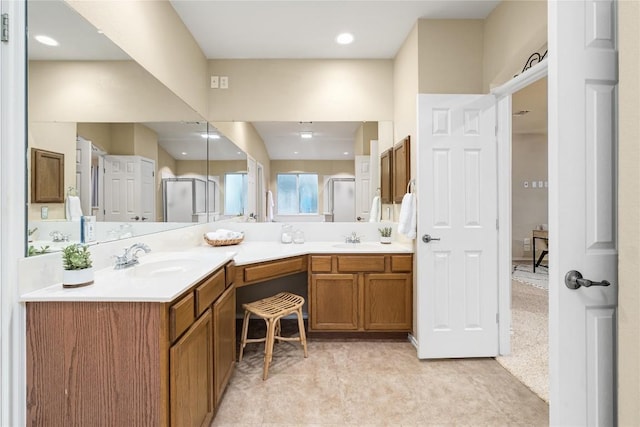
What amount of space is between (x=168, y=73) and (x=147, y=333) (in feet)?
6.42

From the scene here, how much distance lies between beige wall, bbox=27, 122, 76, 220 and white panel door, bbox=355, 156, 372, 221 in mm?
2425

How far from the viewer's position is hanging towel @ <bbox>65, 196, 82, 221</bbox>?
4.76ft

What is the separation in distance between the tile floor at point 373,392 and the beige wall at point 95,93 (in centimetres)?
177

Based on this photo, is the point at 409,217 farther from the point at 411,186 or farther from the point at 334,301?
the point at 334,301

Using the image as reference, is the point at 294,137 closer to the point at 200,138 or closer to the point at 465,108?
the point at 200,138

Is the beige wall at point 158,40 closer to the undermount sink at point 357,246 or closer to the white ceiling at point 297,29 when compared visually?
the white ceiling at point 297,29

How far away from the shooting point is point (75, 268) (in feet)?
4.20

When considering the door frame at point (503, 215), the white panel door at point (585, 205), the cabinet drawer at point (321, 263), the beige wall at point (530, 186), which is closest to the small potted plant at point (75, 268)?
the cabinet drawer at point (321, 263)

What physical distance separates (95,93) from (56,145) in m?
0.40

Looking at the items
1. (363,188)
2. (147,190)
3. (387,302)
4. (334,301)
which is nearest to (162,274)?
(147,190)

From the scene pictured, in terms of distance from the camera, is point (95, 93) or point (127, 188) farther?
point (127, 188)

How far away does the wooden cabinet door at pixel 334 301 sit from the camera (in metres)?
2.74
